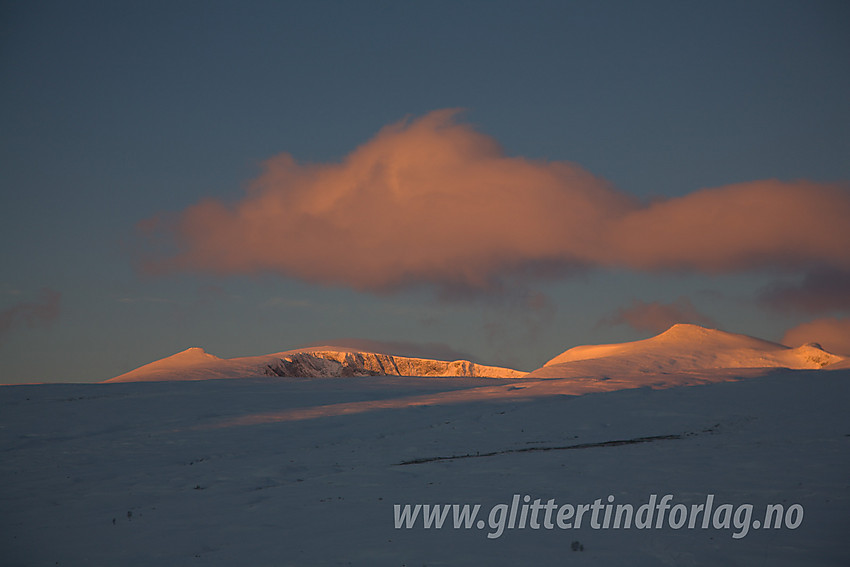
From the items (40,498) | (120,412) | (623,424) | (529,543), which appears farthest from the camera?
(120,412)

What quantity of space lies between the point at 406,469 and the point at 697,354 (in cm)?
5579

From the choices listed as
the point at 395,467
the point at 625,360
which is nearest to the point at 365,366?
the point at 625,360

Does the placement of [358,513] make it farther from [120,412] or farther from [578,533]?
[120,412]

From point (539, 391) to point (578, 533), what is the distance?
2111 cm

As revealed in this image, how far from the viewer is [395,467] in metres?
17.9

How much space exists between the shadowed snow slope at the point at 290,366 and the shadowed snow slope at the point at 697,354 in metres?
22.8

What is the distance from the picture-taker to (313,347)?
88.6 metres

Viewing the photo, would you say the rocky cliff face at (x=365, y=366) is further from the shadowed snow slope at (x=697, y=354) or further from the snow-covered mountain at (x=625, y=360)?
the shadowed snow slope at (x=697, y=354)

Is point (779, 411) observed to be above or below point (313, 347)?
below

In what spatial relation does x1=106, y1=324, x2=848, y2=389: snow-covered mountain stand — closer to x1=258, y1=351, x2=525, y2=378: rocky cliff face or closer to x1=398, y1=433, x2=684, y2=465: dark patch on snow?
x1=258, y1=351, x2=525, y2=378: rocky cliff face

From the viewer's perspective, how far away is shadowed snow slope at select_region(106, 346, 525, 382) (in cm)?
5331

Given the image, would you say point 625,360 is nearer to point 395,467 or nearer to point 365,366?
point 365,366

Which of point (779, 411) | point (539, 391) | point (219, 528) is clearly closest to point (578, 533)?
point (219, 528)

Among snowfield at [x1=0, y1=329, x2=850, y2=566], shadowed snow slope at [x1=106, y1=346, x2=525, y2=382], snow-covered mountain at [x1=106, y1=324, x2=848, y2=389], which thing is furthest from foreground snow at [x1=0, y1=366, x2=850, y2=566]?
shadowed snow slope at [x1=106, y1=346, x2=525, y2=382]
